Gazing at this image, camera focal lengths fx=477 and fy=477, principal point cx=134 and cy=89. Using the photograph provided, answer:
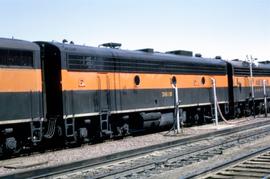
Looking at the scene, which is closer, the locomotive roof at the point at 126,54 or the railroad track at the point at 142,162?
the railroad track at the point at 142,162

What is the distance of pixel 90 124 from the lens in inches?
762

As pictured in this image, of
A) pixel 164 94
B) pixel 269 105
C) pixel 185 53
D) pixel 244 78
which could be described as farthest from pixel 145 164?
pixel 269 105

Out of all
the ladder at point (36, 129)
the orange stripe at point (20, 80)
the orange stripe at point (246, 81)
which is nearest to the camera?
the orange stripe at point (20, 80)

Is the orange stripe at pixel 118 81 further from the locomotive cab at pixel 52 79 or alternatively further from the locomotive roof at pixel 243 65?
the locomotive roof at pixel 243 65

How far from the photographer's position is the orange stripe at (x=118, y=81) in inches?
719

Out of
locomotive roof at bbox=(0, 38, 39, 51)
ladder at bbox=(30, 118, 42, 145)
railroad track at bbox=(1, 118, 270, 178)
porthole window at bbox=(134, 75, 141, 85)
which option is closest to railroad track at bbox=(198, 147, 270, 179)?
railroad track at bbox=(1, 118, 270, 178)

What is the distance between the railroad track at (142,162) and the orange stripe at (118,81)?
386 centimetres

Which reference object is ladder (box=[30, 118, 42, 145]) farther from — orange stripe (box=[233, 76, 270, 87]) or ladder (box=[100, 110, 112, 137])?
orange stripe (box=[233, 76, 270, 87])

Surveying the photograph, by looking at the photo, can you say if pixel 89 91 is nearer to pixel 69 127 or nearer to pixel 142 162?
pixel 69 127

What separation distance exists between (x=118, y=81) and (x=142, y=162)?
745cm

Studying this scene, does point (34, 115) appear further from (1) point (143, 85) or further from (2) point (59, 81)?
(1) point (143, 85)

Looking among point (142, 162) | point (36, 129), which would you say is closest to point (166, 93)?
point (36, 129)

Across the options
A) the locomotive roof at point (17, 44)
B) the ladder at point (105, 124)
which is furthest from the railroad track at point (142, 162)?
the locomotive roof at point (17, 44)

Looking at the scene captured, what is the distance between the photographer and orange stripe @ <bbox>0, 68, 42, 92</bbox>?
1521cm
